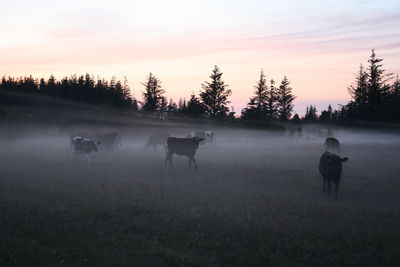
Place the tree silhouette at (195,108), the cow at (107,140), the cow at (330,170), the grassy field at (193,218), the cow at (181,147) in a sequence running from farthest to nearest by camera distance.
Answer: the tree silhouette at (195,108)
the cow at (107,140)
the cow at (181,147)
the cow at (330,170)
the grassy field at (193,218)

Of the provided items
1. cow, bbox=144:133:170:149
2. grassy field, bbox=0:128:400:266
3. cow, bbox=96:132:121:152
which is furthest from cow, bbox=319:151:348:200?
cow, bbox=144:133:170:149

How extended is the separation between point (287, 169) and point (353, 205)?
27.1ft

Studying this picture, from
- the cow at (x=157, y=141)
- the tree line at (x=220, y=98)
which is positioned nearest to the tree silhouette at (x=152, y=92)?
the tree line at (x=220, y=98)

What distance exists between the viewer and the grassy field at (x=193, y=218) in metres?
A: 9.71

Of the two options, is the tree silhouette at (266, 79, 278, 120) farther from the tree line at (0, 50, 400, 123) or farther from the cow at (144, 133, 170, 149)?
the cow at (144, 133, 170, 149)

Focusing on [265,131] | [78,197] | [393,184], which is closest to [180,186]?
[78,197]

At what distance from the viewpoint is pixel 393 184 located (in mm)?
19484

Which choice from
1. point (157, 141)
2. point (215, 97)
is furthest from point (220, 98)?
point (157, 141)

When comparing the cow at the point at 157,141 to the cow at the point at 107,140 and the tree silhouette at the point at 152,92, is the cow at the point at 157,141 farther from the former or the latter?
the tree silhouette at the point at 152,92

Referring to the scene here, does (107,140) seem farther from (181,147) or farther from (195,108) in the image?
(195,108)

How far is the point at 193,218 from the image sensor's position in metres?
12.5

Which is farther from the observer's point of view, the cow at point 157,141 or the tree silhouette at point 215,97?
the tree silhouette at point 215,97

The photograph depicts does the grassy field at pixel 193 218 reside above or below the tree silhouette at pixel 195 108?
below

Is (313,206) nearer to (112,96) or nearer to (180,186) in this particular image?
(180,186)
